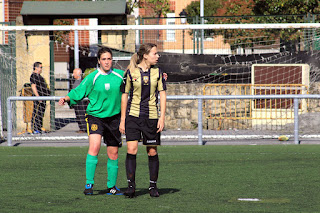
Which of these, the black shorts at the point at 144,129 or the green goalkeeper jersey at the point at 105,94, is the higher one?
the green goalkeeper jersey at the point at 105,94

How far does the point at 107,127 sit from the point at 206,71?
11572mm

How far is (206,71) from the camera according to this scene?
18281mm

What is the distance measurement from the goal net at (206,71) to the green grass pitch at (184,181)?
13.4 ft

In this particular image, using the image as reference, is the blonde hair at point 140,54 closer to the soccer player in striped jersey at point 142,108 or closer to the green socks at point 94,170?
the soccer player in striped jersey at point 142,108

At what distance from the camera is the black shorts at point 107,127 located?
691 centimetres

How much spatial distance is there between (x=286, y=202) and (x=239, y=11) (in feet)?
82.6

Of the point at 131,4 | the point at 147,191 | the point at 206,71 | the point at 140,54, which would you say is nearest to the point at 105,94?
the point at 140,54

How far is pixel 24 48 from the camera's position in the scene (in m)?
16.3

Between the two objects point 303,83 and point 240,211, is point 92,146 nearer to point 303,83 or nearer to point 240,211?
point 240,211

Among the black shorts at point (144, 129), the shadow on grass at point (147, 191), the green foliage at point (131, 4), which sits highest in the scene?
the green foliage at point (131, 4)

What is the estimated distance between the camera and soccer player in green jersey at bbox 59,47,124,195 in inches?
271

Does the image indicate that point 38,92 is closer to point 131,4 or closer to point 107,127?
point 107,127

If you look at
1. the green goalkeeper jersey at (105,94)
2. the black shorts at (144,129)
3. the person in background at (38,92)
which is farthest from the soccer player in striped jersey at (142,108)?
the person in background at (38,92)

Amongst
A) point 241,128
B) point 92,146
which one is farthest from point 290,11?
point 92,146
